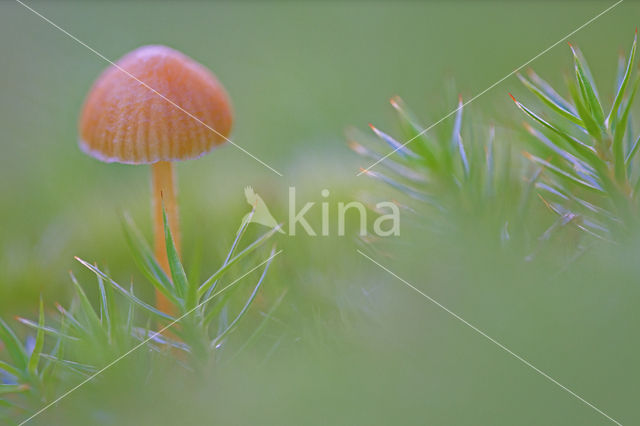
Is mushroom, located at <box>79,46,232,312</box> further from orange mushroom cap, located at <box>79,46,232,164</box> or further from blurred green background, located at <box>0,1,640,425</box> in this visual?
blurred green background, located at <box>0,1,640,425</box>

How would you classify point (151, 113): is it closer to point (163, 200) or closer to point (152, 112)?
point (152, 112)

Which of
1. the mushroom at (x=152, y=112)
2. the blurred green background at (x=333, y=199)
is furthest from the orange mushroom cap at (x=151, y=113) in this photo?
the blurred green background at (x=333, y=199)

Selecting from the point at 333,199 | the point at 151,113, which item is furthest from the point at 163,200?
the point at 333,199

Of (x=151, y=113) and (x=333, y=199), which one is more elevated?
(x=151, y=113)

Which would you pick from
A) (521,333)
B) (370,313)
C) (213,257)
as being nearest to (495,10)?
(213,257)

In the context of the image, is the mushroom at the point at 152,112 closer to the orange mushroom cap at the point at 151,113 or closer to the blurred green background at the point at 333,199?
the orange mushroom cap at the point at 151,113

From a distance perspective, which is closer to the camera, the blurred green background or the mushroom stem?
the blurred green background

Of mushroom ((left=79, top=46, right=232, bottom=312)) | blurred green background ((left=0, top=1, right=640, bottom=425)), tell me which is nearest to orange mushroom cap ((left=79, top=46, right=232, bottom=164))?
mushroom ((left=79, top=46, right=232, bottom=312))

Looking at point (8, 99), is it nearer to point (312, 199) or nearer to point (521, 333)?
point (312, 199)
